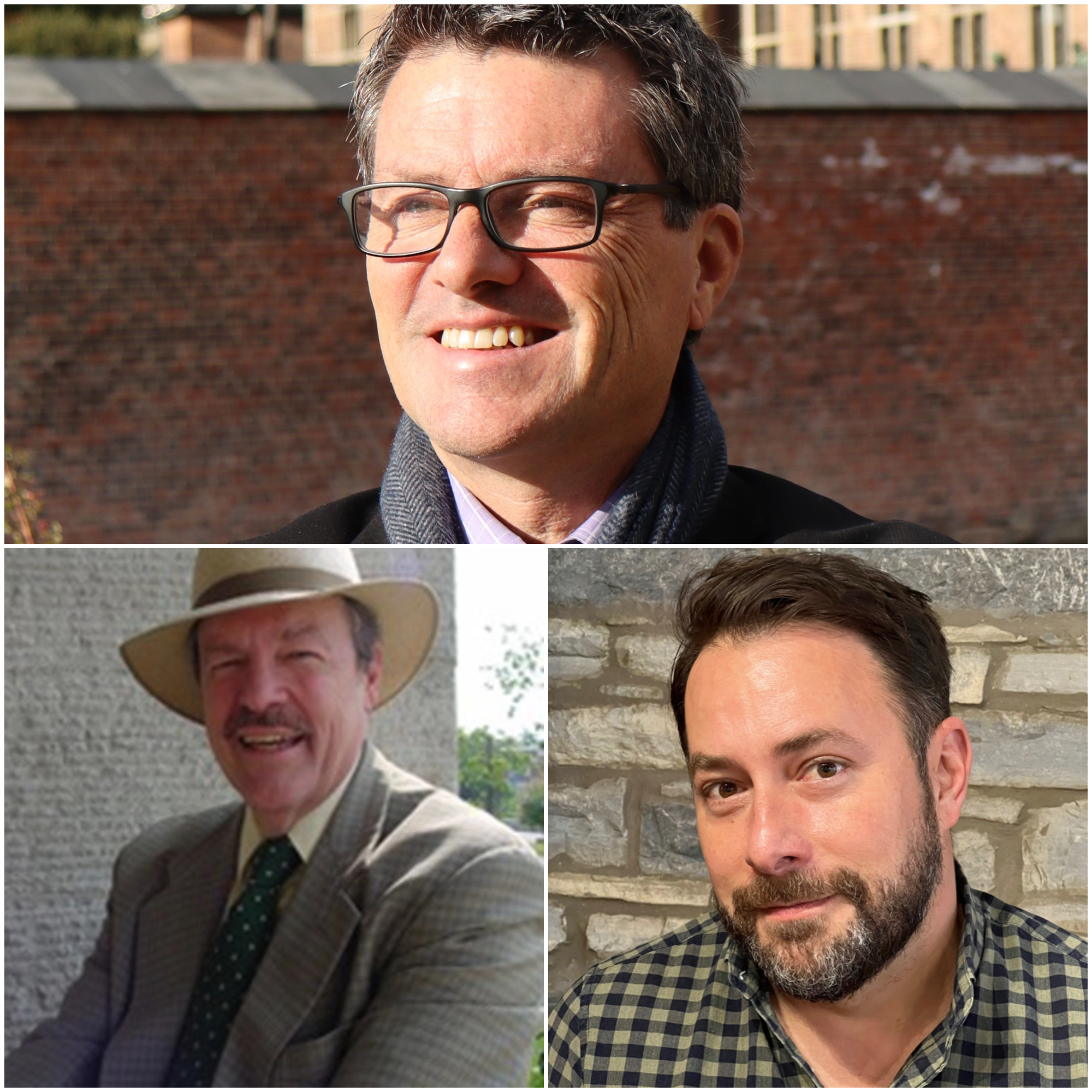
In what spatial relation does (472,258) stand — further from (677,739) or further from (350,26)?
(350,26)

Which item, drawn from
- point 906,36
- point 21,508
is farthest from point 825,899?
point 906,36

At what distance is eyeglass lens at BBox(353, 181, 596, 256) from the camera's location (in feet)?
3.67

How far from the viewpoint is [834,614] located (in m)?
1.35

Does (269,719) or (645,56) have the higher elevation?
(645,56)

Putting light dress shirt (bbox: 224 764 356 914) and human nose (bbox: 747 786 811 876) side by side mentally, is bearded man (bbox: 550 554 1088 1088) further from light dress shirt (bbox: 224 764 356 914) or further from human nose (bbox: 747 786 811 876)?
light dress shirt (bbox: 224 764 356 914)

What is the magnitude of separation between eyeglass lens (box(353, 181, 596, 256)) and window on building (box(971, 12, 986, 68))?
12766mm

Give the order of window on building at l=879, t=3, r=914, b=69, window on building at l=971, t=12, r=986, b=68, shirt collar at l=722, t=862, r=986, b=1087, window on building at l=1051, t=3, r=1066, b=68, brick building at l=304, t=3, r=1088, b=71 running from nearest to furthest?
1. shirt collar at l=722, t=862, r=986, b=1087
2. window on building at l=1051, t=3, r=1066, b=68
3. brick building at l=304, t=3, r=1088, b=71
4. window on building at l=971, t=12, r=986, b=68
5. window on building at l=879, t=3, r=914, b=69

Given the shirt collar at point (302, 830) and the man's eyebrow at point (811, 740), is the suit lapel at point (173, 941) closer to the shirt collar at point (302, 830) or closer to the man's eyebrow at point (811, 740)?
the shirt collar at point (302, 830)

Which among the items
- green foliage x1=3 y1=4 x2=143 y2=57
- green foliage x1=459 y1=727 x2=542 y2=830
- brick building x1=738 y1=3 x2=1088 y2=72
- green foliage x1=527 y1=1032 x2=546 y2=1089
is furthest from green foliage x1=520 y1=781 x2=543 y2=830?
green foliage x1=3 y1=4 x2=143 y2=57

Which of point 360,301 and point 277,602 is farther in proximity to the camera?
point 360,301

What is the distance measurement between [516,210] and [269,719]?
2.03 ft

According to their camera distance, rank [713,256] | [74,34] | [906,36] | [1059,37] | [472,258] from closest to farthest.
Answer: [472,258] → [713,256] → [1059,37] → [906,36] → [74,34]

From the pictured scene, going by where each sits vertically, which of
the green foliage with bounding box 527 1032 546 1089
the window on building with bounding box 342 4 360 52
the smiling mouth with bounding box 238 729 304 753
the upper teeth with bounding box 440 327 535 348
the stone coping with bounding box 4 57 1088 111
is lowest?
the green foliage with bounding box 527 1032 546 1089

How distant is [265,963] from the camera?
1.39 meters
